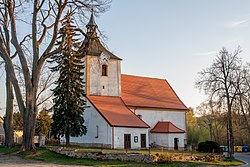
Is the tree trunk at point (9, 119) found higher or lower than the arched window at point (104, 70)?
lower

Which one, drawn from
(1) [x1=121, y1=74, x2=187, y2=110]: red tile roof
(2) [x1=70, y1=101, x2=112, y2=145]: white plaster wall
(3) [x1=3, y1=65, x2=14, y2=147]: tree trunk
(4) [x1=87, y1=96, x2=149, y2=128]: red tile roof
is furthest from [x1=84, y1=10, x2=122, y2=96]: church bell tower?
(3) [x1=3, y1=65, x2=14, y2=147]: tree trunk

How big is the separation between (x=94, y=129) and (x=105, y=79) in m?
6.74

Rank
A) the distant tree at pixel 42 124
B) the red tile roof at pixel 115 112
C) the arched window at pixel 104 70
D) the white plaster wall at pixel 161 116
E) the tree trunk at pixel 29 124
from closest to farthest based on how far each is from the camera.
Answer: the tree trunk at pixel 29 124
the red tile roof at pixel 115 112
the arched window at pixel 104 70
the white plaster wall at pixel 161 116
the distant tree at pixel 42 124

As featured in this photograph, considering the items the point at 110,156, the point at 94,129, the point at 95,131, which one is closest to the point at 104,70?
the point at 94,129

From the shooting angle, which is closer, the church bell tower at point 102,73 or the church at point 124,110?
the church at point 124,110

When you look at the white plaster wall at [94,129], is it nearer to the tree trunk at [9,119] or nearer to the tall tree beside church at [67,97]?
the tall tree beside church at [67,97]

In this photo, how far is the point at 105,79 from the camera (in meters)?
38.7

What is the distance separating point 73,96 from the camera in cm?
3228

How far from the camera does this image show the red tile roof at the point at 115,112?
33594mm

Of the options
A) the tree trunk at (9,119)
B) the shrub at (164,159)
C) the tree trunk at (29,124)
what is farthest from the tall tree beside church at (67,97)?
the shrub at (164,159)

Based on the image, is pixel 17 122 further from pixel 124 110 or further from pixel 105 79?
pixel 124 110

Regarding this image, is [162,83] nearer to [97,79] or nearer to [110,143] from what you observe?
[97,79]

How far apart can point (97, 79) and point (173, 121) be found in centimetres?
1140

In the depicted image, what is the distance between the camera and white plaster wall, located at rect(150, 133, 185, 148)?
3697 centimetres
